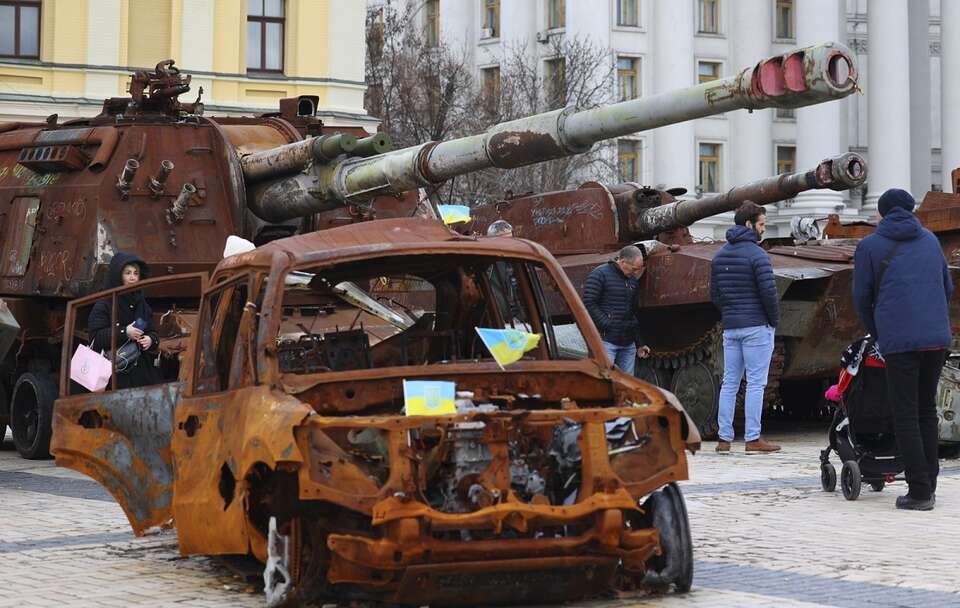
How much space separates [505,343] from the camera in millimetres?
8516

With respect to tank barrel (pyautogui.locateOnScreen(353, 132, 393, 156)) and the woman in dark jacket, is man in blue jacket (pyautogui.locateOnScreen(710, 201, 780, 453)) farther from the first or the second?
the woman in dark jacket

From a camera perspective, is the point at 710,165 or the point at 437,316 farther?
the point at 710,165

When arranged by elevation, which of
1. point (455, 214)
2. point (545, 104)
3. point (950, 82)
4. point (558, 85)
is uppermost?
point (950, 82)

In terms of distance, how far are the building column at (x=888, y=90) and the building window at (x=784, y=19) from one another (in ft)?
11.9

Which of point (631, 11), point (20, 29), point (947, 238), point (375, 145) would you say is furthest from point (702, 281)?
point (631, 11)

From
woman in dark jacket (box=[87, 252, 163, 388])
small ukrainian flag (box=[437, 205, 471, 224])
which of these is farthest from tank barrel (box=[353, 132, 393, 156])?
woman in dark jacket (box=[87, 252, 163, 388])

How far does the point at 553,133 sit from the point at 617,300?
437cm

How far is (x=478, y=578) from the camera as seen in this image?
297 inches

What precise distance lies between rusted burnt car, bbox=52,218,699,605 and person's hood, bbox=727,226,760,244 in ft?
20.2

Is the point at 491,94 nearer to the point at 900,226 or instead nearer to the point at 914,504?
the point at 900,226

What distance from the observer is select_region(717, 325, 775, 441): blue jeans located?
15422mm

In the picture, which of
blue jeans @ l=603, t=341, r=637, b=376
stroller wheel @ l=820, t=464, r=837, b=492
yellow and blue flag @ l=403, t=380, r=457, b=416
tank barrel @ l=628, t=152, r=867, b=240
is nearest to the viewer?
yellow and blue flag @ l=403, t=380, r=457, b=416

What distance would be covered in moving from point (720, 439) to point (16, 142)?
661cm

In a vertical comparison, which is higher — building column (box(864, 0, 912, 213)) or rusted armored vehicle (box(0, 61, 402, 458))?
building column (box(864, 0, 912, 213))
